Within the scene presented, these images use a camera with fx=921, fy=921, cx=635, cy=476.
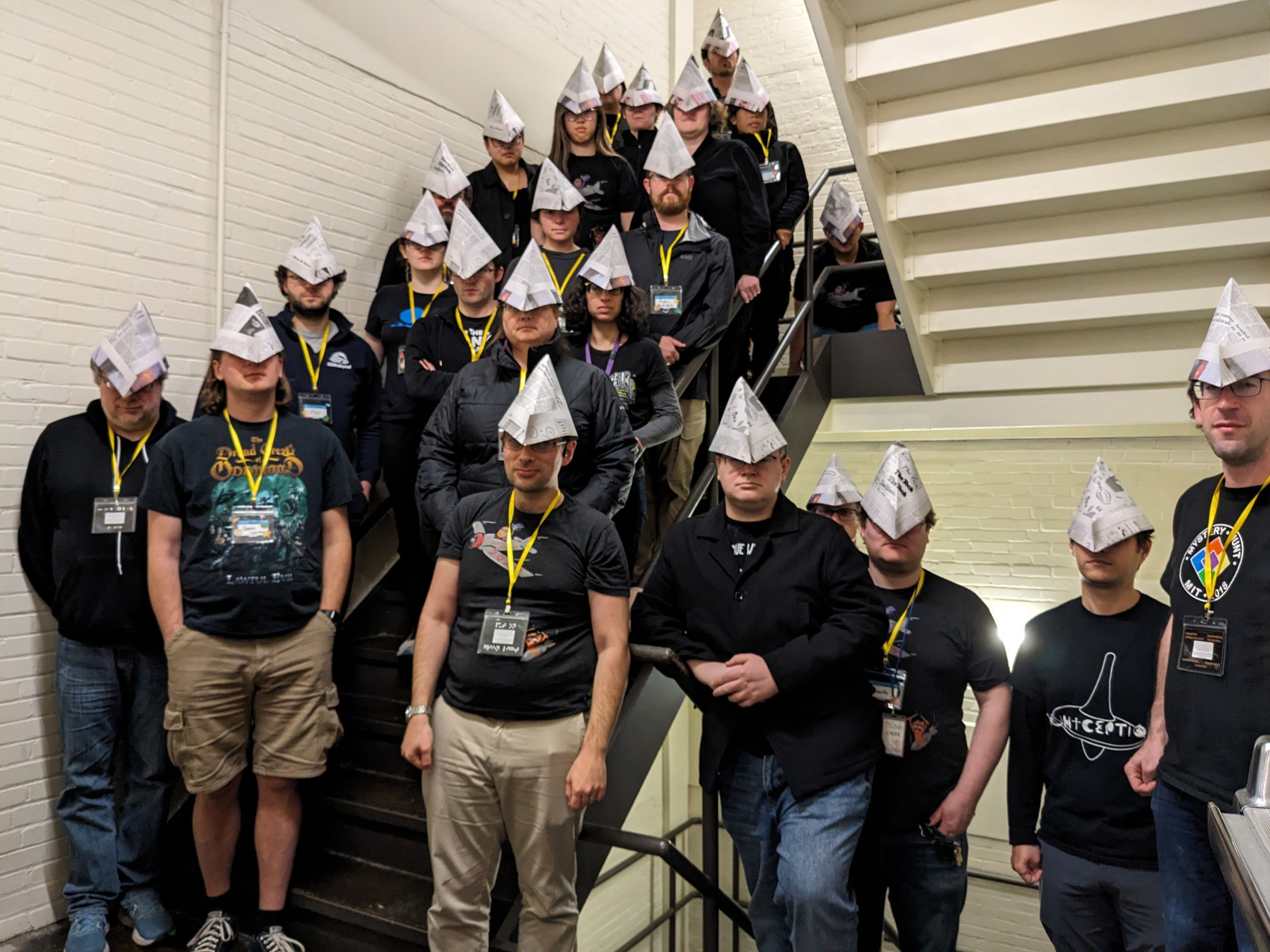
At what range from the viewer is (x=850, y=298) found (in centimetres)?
460

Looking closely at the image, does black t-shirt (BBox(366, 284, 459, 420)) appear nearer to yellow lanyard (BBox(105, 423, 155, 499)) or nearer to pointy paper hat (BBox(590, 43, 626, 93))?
yellow lanyard (BBox(105, 423, 155, 499))

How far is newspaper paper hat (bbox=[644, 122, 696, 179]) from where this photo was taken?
3.41 meters

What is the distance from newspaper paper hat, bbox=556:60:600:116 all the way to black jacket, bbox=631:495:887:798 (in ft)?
9.15

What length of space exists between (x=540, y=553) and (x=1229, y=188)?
2.70m

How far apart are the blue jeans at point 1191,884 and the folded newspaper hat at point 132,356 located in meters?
2.80

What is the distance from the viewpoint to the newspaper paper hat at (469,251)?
3.04 m

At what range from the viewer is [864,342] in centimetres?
422

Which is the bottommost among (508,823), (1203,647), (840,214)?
→ (508,823)

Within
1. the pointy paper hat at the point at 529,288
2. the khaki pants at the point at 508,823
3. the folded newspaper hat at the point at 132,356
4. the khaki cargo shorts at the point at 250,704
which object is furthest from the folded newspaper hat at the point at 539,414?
the folded newspaper hat at the point at 132,356

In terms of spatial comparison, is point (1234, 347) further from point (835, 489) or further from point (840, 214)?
point (840, 214)

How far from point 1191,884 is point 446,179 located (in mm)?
3594

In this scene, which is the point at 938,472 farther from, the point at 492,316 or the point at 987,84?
the point at 492,316

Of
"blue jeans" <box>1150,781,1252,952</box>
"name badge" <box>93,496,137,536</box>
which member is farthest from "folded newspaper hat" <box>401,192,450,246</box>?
"blue jeans" <box>1150,781,1252,952</box>

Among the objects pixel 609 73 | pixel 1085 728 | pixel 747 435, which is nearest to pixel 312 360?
pixel 747 435
